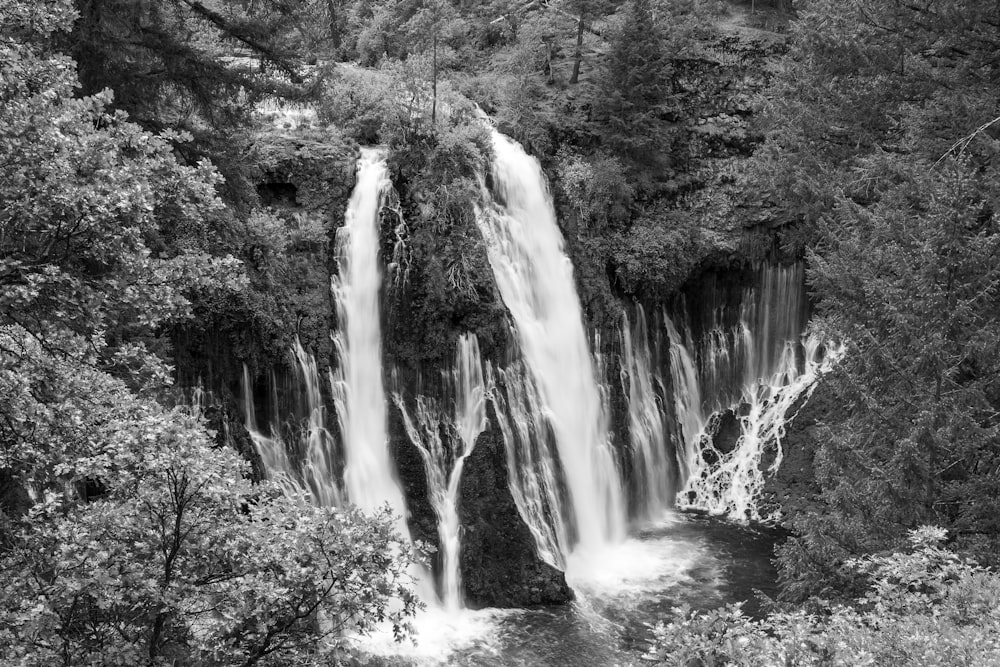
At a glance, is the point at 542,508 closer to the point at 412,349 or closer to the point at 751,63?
the point at 412,349

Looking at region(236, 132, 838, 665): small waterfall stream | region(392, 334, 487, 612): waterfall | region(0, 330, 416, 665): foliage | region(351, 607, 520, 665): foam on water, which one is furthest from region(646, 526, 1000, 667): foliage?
region(392, 334, 487, 612): waterfall

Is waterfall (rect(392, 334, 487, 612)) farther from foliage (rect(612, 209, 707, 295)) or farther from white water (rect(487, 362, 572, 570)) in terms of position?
foliage (rect(612, 209, 707, 295))

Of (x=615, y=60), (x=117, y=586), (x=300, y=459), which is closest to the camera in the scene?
(x=117, y=586)

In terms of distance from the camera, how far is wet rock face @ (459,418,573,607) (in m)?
13.9

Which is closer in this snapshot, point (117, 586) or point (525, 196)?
point (117, 586)

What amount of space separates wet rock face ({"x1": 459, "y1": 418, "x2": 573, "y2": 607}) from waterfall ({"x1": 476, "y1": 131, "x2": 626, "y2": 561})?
0.91 meters

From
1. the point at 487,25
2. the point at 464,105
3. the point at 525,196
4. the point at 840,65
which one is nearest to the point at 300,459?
the point at 525,196

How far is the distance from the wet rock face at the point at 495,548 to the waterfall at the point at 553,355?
91 centimetres

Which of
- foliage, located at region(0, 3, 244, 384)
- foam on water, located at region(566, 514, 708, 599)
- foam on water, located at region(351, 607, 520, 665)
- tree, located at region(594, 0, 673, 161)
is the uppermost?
tree, located at region(594, 0, 673, 161)

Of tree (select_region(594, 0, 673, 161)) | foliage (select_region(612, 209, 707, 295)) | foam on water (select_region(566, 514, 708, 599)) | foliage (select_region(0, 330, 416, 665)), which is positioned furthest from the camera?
tree (select_region(594, 0, 673, 161))

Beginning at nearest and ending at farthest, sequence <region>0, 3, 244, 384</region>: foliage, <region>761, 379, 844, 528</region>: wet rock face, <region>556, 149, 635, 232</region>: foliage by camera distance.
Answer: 1. <region>0, 3, 244, 384</region>: foliage
2. <region>761, 379, 844, 528</region>: wet rock face
3. <region>556, 149, 635, 232</region>: foliage

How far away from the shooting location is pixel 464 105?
18.7m

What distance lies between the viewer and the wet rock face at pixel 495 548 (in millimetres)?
13930

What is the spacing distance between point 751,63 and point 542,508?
620 inches
